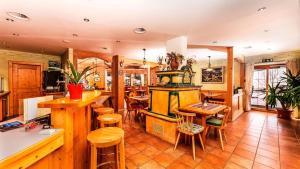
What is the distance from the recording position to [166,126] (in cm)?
304

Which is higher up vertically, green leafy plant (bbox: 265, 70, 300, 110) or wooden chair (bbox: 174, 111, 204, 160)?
green leafy plant (bbox: 265, 70, 300, 110)

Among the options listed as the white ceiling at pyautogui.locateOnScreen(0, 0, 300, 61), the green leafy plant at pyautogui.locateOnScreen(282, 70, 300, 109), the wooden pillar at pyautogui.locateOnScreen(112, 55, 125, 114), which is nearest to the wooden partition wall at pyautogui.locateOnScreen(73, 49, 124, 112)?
the wooden pillar at pyautogui.locateOnScreen(112, 55, 125, 114)

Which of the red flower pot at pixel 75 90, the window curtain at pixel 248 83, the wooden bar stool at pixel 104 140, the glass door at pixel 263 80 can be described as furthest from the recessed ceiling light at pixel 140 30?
the glass door at pixel 263 80

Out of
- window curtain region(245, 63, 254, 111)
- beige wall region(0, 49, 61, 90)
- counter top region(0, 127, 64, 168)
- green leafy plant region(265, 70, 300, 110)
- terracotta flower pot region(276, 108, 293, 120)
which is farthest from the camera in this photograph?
window curtain region(245, 63, 254, 111)

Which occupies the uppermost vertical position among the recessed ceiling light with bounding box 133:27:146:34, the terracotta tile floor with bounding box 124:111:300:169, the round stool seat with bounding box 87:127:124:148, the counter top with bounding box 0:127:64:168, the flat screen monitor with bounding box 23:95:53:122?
the recessed ceiling light with bounding box 133:27:146:34

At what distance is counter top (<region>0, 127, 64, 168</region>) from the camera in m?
0.92

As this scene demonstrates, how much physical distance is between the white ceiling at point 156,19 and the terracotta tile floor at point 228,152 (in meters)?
2.49

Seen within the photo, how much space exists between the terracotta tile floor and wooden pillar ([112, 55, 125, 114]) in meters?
2.47

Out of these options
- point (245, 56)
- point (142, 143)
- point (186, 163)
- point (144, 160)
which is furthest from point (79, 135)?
point (245, 56)

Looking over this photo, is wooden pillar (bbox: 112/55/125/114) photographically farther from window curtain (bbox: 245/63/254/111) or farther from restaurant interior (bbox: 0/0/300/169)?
window curtain (bbox: 245/63/254/111)

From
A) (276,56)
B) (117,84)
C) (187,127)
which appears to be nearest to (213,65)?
(276,56)

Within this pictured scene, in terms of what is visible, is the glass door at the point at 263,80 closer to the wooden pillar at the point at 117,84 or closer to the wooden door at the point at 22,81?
the wooden pillar at the point at 117,84

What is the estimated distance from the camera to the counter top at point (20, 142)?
92 cm

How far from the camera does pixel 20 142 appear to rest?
1.11 metres
